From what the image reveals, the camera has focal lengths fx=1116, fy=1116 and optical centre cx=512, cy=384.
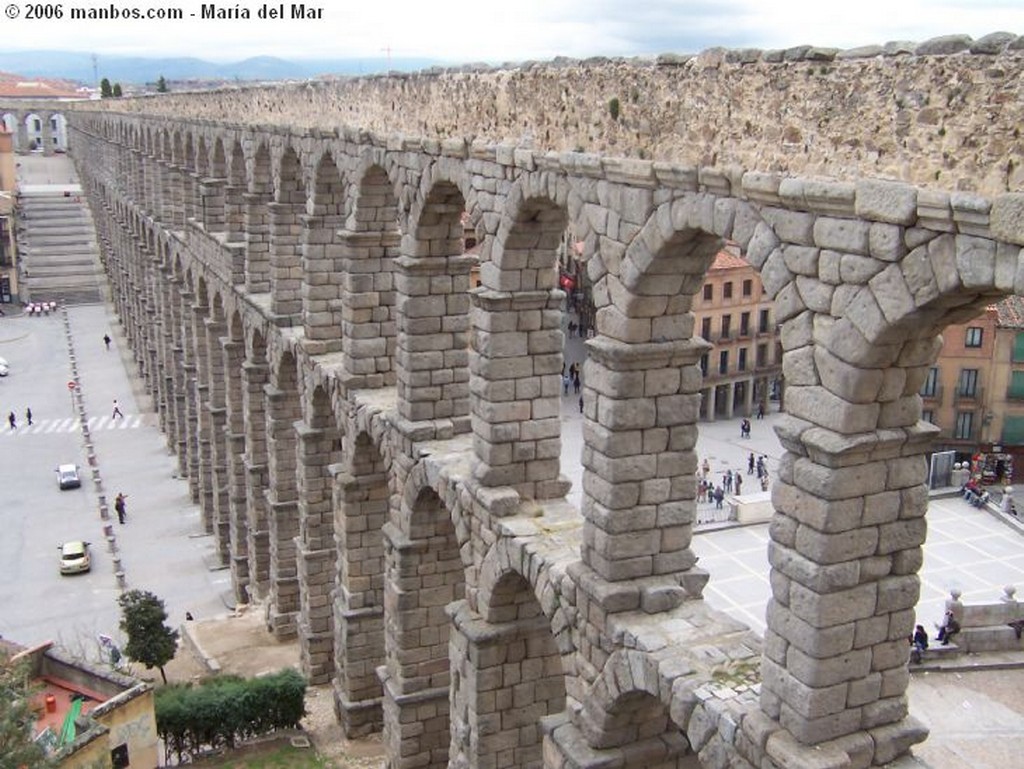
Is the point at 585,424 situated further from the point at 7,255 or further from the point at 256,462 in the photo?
the point at 7,255

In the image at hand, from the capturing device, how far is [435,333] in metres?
18.7

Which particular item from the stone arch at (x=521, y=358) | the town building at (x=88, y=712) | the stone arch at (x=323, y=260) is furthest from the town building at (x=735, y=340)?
the stone arch at (x=521, y=358)

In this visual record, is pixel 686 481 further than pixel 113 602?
No

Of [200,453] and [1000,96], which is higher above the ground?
[1000,96]

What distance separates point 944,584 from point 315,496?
19.1 meters

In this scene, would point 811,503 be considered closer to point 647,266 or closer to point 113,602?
point 647,266

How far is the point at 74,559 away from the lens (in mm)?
37156

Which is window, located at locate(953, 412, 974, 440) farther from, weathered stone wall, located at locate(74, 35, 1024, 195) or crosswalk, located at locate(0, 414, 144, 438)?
crosswalk, located at locate(0, 414, 144, 438)

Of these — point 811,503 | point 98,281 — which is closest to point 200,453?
point 811,503

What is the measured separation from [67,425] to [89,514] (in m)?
13.7

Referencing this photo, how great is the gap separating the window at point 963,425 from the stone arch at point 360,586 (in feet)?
107

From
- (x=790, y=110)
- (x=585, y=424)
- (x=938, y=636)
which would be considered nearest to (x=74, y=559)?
(x=938, y=636)

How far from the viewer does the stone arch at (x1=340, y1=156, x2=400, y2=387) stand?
2117 centimetres

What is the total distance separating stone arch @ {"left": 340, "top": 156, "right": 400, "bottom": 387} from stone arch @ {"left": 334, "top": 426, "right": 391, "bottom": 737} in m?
1.45
